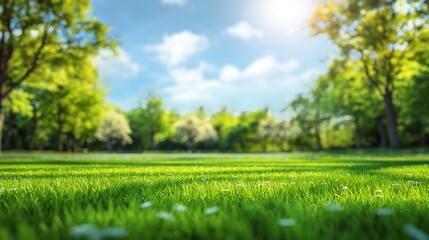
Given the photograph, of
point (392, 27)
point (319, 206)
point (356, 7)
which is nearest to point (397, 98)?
point (392, 27)

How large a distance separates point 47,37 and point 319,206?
2254 centimetres

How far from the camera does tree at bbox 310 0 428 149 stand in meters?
26.4

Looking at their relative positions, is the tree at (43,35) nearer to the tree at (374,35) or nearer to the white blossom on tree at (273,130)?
the tree at (374,35)

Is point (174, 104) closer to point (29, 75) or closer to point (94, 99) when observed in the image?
point (94, 99)

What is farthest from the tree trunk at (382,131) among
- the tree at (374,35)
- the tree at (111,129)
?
the tree at (111,129)

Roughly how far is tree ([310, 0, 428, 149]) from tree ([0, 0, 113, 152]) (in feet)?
61.6

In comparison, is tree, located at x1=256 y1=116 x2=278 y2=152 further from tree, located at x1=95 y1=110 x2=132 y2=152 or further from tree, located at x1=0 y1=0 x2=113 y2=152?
tree, located at x1=0 y1=0 x2=113 y2=152

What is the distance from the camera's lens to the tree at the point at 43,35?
66.0ft

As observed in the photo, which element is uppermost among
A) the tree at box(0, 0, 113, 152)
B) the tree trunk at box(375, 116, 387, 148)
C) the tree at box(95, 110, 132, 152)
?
the tree at box(0, 0, 113, 152)

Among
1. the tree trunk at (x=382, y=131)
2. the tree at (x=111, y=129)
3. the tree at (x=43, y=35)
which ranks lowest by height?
the tree trunk at (x=382, y=131)

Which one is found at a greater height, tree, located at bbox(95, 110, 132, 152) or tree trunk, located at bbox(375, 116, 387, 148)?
tree, located at bbox(95, 110, 132, 152)

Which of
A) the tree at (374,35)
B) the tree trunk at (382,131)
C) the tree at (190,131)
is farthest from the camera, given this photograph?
the tree at (190,131)

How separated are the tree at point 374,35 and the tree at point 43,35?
18.8 m

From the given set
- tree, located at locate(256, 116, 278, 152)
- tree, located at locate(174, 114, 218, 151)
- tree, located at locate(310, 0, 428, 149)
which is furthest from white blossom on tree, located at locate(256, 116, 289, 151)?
tree, located at locate(310, 0, 428, 149)
